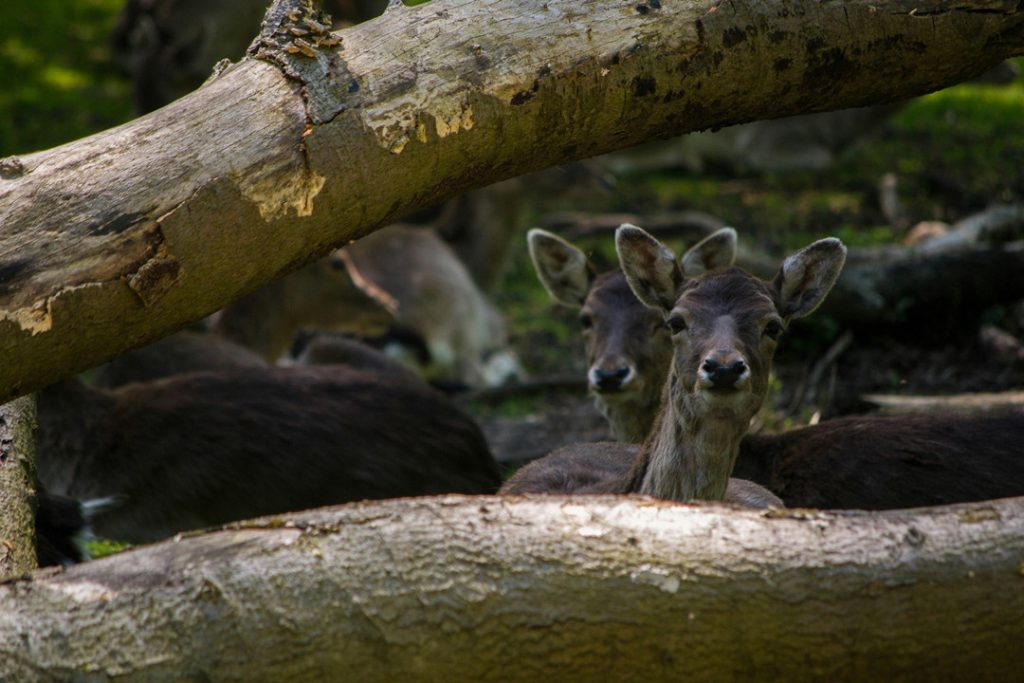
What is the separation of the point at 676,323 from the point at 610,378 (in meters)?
1.48

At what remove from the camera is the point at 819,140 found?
51.3ft

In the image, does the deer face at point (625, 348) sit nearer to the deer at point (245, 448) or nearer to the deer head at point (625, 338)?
the deer head at point (625, 338)

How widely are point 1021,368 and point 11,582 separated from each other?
6.81 meters

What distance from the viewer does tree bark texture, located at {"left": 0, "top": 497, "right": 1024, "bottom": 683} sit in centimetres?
321

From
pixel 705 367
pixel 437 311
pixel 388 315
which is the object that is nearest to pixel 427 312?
pixel 437 311

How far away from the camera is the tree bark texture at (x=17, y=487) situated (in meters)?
4.32

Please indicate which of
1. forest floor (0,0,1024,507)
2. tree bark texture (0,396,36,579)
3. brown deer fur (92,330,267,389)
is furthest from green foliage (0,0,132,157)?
tree bark texture (0,396,36,579)

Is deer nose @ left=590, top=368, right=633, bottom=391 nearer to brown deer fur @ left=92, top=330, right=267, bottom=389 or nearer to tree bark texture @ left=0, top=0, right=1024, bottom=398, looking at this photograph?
tree bark texture @ left=0, top=0, right=1024, bottom=398

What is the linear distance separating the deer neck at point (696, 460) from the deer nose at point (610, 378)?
1.63m

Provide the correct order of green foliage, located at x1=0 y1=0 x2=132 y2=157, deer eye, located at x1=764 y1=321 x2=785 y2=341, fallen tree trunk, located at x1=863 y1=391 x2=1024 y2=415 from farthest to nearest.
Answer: green foliage, located at x1=0 y1=0 x2=132 y2=157
fallen tree trunk, located at x1=863 y1=391 x2=1024 y2=415
deer eye, located at x1=764 y1=321 x2=785 y2=341

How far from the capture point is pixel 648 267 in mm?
5461

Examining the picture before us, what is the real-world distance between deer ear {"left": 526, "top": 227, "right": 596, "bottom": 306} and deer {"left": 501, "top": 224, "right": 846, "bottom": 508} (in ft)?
5.29

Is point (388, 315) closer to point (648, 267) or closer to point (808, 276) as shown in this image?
point (648, 267)

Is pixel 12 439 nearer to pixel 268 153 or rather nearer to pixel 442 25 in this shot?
pixel 268 153
